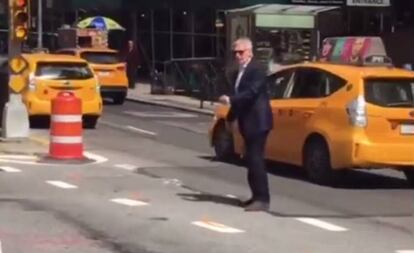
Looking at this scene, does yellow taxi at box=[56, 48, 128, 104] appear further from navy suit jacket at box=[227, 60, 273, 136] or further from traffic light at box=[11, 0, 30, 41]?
navy suit jacket at box=[227, 60, 273, 136]

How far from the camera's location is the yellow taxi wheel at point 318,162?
1555 cm

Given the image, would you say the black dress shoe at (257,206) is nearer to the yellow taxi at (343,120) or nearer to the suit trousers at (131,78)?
the yellow taxi at (343,120)

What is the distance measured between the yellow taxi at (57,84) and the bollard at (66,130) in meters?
6.50

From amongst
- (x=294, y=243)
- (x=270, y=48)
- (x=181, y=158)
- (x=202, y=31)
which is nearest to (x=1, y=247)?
(x=294, y=243)

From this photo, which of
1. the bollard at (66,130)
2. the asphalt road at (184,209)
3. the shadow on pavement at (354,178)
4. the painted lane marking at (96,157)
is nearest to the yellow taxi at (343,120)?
the shadow on pavement at (354,178)

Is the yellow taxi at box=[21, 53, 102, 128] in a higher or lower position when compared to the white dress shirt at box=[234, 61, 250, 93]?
lower

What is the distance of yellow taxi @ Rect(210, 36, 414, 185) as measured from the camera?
15078 millimetres

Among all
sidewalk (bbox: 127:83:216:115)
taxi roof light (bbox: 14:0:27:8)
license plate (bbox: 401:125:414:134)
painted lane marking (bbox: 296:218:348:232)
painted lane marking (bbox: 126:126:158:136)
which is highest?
taxi roof light (bbox: 14:0:27:8)

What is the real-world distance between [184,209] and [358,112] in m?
3.30

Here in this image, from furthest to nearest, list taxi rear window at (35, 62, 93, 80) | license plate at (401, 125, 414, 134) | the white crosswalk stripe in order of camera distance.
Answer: taxi rear window at (35, 62, 93, 80) → license plate at (401, 125, 414, 134) → the white crosswalk stripe

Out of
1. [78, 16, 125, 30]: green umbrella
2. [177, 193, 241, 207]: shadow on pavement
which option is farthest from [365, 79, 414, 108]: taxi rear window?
[78, 16, 125, 30]: green umbrella

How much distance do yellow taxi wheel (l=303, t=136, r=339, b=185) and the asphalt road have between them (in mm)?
213

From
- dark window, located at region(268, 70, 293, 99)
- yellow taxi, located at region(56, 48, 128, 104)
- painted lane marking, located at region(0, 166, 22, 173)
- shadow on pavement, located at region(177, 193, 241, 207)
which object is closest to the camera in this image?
shadow on pavement, located at region(177, 193, 241, 207)

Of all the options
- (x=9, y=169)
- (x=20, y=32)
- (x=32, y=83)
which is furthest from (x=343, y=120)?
(x=32, y=83)
